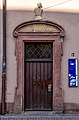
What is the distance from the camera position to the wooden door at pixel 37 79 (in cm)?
1938

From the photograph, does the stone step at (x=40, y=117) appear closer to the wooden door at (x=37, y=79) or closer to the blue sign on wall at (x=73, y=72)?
the wooden door at (x=37, y=79)

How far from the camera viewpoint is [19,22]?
62.5 ft

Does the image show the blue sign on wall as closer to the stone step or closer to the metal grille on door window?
the metal grille on door window

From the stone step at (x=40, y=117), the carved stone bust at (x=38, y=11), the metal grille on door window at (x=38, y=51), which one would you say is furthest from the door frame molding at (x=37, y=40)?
the stone step at (x=40, y=117)

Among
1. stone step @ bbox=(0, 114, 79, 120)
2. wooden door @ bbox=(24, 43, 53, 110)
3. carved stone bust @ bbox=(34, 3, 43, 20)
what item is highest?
carved stone bust @ bbox=(34, 3, 43, 20)

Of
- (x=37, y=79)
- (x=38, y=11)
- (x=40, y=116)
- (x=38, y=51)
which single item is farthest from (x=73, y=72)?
(x=38, y=11)

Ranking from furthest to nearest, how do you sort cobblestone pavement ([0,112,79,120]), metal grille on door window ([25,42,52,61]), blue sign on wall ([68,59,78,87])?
metal grille on door window ([25,42,52,61]) → blue sign on wall ([68,59,78,87]) → cobblestone pavement ([0,112,79,120])

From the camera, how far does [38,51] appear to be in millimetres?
19422

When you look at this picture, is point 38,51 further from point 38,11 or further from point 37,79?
point 38,11

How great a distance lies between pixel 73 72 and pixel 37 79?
152cm

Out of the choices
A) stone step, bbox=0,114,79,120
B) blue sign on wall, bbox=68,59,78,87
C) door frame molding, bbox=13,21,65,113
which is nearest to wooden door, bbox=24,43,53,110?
door frame molding, bbox=13,21,65,113

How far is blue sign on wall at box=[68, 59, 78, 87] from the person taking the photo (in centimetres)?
1894

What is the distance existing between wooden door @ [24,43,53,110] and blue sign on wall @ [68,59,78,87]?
34.3 inches

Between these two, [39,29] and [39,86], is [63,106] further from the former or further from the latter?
[39,29]
